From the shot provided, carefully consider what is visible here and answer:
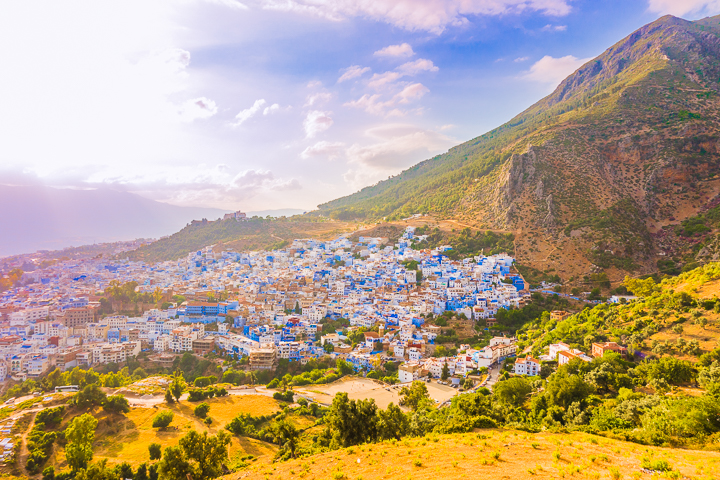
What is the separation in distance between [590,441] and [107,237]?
141997mm

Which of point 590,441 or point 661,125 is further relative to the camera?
point 661,125

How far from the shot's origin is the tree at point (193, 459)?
10.5 m

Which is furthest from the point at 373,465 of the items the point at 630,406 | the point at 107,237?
the point at 107,237

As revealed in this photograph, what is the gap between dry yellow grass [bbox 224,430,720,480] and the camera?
6.61 metres

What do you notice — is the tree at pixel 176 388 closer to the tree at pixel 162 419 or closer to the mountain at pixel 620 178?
the tree at pixel 162 419

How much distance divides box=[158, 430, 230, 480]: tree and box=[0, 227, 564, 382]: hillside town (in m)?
13.4

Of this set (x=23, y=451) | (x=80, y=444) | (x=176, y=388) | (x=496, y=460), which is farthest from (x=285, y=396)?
(x=496, y=460)

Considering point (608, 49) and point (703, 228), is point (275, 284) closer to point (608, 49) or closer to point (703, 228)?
point (703, 228)

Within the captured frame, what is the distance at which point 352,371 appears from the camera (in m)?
23.9

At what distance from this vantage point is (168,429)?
56.9 ft

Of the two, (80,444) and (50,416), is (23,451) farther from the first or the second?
(80,444)

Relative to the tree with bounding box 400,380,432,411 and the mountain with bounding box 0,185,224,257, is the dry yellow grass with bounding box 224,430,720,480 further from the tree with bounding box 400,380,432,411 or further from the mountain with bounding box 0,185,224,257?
the mountain with bounding box 0,185,224,257

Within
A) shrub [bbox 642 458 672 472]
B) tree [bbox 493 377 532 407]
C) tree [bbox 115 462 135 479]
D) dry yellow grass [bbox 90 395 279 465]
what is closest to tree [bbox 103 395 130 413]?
dry yellow grass [bbox 90 395 279 465]

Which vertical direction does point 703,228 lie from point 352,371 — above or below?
above
